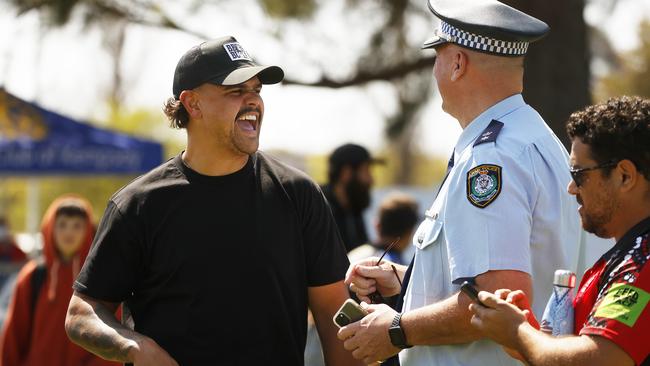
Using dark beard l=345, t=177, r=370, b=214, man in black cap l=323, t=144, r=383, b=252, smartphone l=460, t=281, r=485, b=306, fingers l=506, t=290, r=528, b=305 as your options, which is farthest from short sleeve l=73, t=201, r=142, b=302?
dark beard l=345, t=177, r=370, b=214

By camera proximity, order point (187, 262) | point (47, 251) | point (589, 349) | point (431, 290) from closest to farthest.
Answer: point (589, 349) < point (431, 290) < point (187, 262) < point (47, 251)

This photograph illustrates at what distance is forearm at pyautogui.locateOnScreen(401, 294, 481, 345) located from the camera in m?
3.22

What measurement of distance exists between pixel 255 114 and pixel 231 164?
20 centimetres

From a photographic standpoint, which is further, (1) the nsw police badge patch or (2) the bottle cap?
(1) the nsw police badge patch

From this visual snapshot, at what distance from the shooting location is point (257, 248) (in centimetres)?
383

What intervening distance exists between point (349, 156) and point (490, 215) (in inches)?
156

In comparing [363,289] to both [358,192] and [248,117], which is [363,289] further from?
[358,192]

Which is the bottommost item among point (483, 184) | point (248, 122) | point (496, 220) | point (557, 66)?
point (496, 220)

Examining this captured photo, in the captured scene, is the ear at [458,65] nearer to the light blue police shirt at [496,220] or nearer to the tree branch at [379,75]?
the light blue police shirt at [496,220]

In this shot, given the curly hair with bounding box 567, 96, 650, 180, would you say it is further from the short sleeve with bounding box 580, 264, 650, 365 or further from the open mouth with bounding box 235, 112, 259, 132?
the open mouth with bounding box 235, 112, 259, 132

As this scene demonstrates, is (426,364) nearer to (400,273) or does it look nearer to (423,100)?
(400,273)

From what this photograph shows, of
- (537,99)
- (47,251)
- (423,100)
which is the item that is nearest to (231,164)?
(47,251)

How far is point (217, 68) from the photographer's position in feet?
12.9

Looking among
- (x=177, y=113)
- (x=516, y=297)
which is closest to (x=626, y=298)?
(x=516, y=297)
